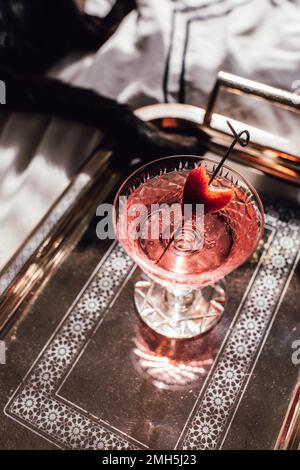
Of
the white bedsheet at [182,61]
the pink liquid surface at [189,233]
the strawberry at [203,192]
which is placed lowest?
the pink liquid surface at [189,233]

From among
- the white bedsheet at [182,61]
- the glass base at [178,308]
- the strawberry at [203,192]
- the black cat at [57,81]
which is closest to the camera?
the strawberry at [203,192]

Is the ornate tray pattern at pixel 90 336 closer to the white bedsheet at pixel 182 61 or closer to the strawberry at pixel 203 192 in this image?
the strawberry at pixel 203 192

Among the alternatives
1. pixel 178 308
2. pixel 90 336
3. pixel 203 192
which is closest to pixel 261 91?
pixel 203 192

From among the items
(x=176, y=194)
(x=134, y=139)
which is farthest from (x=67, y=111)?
(x=176, y=194)

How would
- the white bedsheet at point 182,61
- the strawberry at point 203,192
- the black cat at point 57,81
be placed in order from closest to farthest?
the strawberry at point 203,192
the black cat at point 57,81
the white bedsheet at point 182,61

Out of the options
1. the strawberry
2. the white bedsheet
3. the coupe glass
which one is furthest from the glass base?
the white bedsheet

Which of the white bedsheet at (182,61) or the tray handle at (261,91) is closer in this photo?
the tray handle at (261,91)

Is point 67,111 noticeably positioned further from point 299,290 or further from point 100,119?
point 299,290

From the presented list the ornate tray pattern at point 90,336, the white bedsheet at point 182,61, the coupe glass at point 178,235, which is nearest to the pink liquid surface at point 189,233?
the coupe glass at point 178,235
